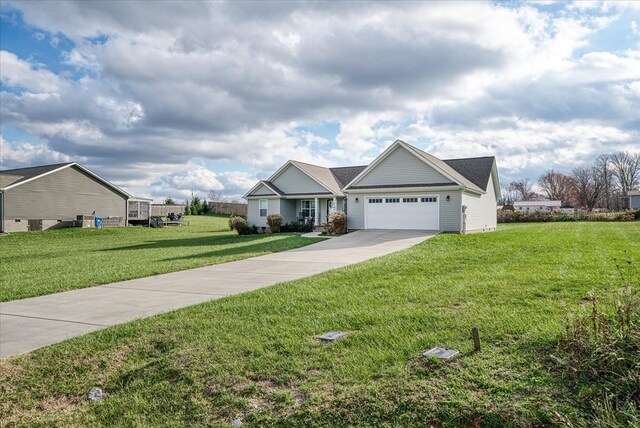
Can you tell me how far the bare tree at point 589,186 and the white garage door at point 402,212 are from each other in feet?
236

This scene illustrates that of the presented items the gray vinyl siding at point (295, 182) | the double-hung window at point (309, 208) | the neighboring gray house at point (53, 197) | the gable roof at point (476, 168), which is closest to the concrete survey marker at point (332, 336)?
the gable roof at point (476, 168)

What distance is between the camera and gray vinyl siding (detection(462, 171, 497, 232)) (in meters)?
23.9

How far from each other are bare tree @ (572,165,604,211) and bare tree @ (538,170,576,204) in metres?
4.41

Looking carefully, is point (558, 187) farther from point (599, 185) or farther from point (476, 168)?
point (476, 168)

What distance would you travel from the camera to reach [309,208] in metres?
31.6

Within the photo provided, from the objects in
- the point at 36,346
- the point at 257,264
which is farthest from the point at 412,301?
the point at 257,264

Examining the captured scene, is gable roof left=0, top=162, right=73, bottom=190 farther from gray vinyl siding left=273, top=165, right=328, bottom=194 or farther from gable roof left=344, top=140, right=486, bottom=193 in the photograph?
gable roof left=344, top=140, right=486, bottom=193

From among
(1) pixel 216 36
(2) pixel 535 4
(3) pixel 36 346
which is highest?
(1) pixel 216 36

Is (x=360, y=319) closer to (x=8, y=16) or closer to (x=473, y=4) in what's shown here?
(x=473, y=4)

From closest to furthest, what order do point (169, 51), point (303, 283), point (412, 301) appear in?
point (412, 301) < point (303, 283) < point (169, 51)

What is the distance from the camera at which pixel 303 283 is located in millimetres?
9234

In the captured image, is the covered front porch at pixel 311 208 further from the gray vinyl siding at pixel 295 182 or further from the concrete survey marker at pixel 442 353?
the concrete survey marker at pixel 442 353

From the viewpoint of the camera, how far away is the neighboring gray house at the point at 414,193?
22.7 metres

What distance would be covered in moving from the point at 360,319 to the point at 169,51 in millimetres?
14415
